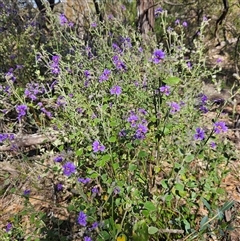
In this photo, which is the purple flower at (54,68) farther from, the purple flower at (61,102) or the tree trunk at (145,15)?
the tree trunk at (145,15)

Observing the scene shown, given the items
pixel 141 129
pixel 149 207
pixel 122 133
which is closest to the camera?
pixel 149 207

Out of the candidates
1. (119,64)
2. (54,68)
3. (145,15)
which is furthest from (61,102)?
(145,15)

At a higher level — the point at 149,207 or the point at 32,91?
the point at 32,91

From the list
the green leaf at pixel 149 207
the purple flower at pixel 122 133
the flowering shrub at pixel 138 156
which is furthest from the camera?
the purple flower at pixel 122 133

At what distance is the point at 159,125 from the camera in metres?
1.88

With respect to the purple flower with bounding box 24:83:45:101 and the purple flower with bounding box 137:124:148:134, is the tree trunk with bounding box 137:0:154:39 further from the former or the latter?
the purple flower with bounding box 137:124:148:134

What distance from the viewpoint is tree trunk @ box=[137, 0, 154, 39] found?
431cm

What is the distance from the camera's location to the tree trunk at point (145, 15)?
14.1 feet

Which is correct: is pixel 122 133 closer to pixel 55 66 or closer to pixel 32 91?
pixel 55 66

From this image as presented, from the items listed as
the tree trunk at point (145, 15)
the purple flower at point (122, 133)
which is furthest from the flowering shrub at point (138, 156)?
the tree trunk at point (145, 15)

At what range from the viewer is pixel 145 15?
14.4 feet

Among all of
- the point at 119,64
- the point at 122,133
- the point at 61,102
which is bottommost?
the point at 122,133

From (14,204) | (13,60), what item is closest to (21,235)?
(14,204)

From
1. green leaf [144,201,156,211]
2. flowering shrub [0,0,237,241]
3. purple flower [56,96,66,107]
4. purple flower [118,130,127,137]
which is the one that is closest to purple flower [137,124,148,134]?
flowering shrub [0,0,237,241]
